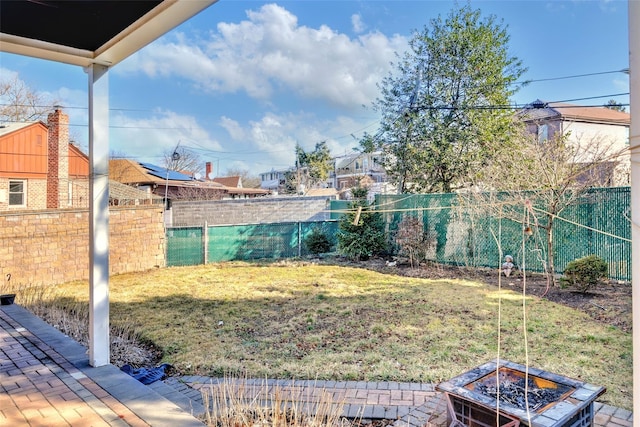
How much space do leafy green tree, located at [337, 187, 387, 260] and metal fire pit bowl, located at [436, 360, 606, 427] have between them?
7.02m

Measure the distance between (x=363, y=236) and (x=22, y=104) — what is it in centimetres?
1159

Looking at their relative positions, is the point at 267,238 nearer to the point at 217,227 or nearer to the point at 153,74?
the point at 217,227

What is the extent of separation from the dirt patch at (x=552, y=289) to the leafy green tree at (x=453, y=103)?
116 inches

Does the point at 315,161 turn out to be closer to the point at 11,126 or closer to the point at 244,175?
the point at 244,175

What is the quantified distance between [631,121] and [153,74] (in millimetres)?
16962

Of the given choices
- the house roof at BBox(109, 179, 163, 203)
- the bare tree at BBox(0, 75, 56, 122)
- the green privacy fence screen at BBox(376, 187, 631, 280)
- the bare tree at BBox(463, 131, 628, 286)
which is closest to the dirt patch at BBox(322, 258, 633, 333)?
the green privacy fence screen at BBox(376, 187, 631, 280)

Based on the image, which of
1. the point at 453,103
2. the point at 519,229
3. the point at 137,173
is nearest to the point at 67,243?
the point at 519,229

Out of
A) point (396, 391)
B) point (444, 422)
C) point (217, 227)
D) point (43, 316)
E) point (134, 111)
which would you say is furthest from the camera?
point (134, 111)

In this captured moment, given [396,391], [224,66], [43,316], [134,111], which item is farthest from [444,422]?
[134,111]

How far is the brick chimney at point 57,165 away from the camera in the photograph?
444 inches

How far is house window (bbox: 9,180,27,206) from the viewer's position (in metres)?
10.0

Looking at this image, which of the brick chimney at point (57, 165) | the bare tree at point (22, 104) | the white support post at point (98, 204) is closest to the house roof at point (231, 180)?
the bare tree at point (22, 104)

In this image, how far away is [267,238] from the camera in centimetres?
1036

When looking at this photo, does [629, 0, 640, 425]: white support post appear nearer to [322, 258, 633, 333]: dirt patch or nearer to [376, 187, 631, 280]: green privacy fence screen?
[322, 258, 633, 333]: dirt patch
